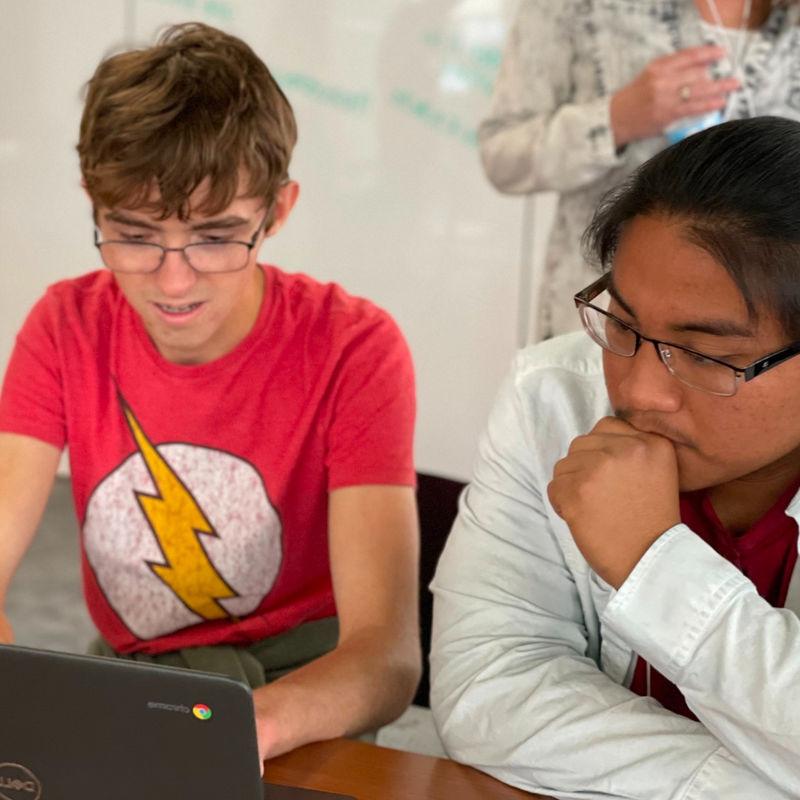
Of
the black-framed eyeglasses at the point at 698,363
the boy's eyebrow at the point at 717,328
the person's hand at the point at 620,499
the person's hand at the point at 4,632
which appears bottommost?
the person's hand at the point at 4,632

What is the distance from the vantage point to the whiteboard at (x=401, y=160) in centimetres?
382

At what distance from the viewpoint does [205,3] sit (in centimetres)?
393

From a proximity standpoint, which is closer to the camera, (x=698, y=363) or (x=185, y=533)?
(x=698, y=363)

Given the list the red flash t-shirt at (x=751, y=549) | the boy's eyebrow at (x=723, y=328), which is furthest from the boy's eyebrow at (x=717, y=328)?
the red flash t-shirt at (x=751, y=549)

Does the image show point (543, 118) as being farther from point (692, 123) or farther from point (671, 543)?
point (671, 543)

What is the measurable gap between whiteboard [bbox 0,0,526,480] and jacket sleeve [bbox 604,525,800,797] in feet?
8.82

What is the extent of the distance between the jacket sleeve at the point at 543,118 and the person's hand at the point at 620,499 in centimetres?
121

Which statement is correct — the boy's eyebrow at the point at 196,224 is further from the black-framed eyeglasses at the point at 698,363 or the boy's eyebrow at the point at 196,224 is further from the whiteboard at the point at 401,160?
the whiteboard at the point at 401,160

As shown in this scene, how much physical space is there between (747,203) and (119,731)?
0.70 metres

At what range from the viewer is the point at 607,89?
7.88 ft

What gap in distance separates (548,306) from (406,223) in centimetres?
146

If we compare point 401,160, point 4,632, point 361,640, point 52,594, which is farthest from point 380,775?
point 401,160

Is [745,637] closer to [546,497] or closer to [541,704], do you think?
[541,704]

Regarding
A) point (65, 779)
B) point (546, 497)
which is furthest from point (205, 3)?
point (65, 779)
